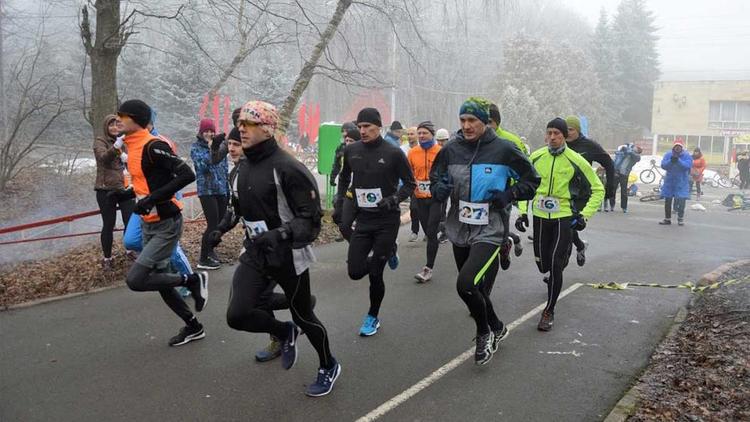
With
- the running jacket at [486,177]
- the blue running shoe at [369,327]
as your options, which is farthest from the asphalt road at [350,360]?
the running jacket at [486,177]

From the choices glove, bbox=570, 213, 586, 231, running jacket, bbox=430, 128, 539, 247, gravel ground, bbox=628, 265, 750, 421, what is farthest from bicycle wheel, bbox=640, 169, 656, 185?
running jacket, bbox=430, 128, 539, 247

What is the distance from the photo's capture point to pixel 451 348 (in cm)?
516

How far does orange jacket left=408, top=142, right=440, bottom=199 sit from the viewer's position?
27.5 ft

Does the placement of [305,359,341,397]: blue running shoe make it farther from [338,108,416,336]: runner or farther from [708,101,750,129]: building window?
[708,101,750,129]: building window

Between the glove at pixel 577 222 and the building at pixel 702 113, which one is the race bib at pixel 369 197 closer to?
the glove at pixel 577 222

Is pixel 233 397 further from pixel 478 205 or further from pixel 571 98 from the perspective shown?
pixel 571 98

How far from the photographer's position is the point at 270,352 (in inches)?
191

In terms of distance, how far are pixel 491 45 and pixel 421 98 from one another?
12.3 m

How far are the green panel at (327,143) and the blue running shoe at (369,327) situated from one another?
7.49m

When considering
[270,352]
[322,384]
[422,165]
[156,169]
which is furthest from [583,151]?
[156,169]

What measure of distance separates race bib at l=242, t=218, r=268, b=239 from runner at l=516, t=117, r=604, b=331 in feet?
9.84

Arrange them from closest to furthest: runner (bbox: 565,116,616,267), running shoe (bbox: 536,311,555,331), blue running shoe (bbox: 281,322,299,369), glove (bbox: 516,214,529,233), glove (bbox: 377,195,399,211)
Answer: blue running shoe (bbox: 281,322,299,369) < glove (bbox: 377,195,399,211) < running shoe (bbox: 536,311,555,331) < glove (bbox: 516,214,529,233) < runner (bbox: 565,116,616,267)

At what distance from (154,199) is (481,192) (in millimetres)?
2625

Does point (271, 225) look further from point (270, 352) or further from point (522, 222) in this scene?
point (522, 222)
